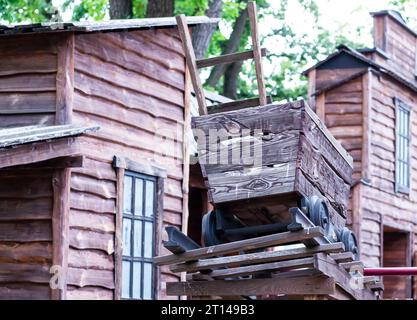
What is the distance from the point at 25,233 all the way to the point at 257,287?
3.61 meters

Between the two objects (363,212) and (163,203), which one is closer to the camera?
(163,203)

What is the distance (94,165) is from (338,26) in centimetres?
2342

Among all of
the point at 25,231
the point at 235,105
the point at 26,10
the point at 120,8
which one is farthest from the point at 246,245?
the point at 26,10

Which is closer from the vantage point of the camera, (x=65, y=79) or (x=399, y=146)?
(x=65, y=79)

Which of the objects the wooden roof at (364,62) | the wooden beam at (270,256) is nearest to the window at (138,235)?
the wooden beam at (270,256)

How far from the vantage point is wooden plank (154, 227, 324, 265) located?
8016 millimetres

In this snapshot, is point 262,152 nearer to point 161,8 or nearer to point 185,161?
point 185,161

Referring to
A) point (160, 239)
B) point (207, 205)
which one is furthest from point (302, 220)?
point (207, 205)

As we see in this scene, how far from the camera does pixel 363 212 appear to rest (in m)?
19.1

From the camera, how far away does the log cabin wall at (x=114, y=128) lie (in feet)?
38.3

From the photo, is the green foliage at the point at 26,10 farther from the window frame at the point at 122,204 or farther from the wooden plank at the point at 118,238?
the wooden plank at the point at 118,238

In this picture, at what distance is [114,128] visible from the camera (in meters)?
12.5

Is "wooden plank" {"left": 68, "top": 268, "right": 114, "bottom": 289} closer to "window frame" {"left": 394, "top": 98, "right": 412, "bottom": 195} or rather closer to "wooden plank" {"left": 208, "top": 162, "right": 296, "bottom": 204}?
"wooden plank" {"left": 208, "top": 162, "right": 296, "bottom": 204}
